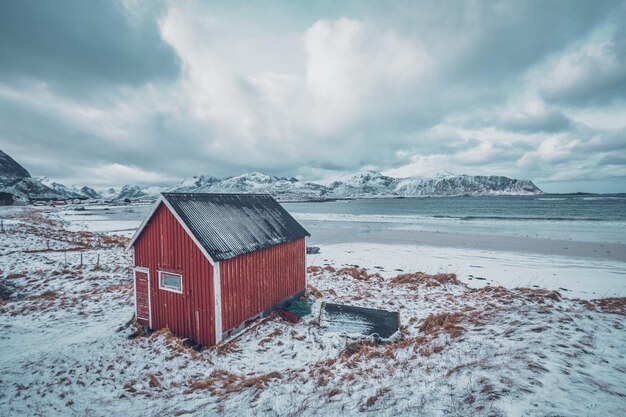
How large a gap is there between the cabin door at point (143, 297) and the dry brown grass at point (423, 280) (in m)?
12.8

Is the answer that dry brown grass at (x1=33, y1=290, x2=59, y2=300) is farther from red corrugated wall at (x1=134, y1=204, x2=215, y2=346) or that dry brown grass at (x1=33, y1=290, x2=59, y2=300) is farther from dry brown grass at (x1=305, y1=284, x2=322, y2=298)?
dry brown grass at (x1=305, y1=284, x2=322, y2=298)


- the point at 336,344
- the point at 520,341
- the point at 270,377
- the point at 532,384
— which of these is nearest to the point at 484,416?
the point at 532,384

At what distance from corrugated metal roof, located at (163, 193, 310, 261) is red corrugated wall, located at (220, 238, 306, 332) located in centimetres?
43

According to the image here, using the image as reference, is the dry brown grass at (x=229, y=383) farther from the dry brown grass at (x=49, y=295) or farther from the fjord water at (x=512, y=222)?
the fjord water at (x=512, y=222)

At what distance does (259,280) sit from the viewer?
39.7 ft

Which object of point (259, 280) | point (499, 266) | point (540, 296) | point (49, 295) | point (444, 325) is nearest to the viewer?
point (444, 325)

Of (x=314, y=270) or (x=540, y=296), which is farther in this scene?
(x=314, y=270)

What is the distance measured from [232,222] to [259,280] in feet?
8.78

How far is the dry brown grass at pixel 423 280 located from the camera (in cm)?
1714

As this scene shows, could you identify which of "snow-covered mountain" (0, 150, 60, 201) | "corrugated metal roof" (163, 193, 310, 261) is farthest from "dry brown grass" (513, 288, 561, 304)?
"snow-covered mountain" (0, 150, 60, 201)

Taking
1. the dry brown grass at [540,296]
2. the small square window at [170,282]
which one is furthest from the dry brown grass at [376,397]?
the dry brown grass at [540,296]

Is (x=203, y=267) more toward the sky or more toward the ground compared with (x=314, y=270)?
more toward the sky

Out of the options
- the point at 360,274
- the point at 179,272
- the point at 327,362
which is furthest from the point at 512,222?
the point at 179,272

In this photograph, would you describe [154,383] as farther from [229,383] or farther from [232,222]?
[232,222]
